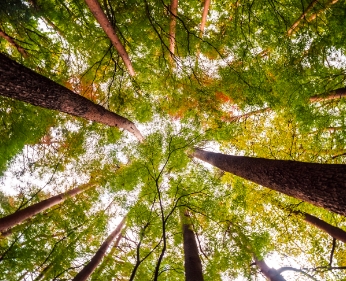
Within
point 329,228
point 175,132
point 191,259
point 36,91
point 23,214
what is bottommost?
point 191,259

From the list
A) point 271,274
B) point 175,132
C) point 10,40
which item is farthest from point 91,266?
point 10,40

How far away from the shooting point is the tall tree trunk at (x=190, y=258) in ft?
17.3

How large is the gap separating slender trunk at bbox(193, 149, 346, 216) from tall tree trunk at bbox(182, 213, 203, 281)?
2646 mm

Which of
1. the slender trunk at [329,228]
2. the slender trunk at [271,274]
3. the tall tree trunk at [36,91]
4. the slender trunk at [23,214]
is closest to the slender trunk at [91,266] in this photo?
the slender trunk at [23,214]

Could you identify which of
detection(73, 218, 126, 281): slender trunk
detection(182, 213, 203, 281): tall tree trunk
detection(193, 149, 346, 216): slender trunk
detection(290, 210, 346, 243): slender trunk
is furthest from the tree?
detection(290, 210, 346, 243): slender trunk

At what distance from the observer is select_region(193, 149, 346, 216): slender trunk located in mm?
3066

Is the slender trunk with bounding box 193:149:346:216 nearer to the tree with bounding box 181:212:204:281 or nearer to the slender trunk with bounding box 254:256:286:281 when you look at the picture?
the tree with bounding box 181:212:204:281

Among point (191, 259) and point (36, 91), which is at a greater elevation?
point (36, 91)

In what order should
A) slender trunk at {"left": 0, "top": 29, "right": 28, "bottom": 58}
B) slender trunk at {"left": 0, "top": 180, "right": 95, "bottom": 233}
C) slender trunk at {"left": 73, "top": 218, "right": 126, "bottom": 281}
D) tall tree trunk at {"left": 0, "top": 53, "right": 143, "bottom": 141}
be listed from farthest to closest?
slender trunk at {"left": 73, "top": 218, "right": 126, "bottom": 281} → slender trunk at {"left": 0, "top": 180, "right": 95, "bottom": 233} → slender trunk at {"left": 0, "top": 29, "right": 28, "bottom": 58} → tall tree trunk at {"left": 0, "top": 53, "right": 143, "bottom": 141}

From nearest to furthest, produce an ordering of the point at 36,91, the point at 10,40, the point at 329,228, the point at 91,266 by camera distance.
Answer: the point at 36,91 < the point at 10,40 < the point at 329,228 < the point at 91,266

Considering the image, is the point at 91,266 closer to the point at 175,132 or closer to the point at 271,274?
the point at 175,132

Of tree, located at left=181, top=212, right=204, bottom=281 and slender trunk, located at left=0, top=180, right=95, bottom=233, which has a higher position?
slender trunk, located at left=0, top=180, right=95, bottom=233

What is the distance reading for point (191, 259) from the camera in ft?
19.7

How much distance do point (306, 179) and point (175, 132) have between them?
13.7 ft
